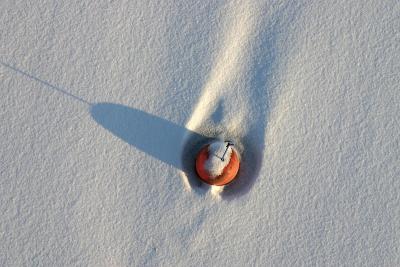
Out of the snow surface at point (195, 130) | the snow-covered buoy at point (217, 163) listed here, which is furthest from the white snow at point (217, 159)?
the snow surface at point (195, 130)

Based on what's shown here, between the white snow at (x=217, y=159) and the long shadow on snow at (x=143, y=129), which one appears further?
the long shadow on snow at (x=143, y=129)

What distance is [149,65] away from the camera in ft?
6.99

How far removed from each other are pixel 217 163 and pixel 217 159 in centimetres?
2

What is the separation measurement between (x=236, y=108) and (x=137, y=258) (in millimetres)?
772

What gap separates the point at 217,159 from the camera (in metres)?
2.02

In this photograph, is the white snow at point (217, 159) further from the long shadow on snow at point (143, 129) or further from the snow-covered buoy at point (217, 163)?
the long shadow on snow at point (143, 129)

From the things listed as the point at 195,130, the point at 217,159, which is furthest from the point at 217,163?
the point at 195,130

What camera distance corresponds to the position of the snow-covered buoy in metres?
2.02

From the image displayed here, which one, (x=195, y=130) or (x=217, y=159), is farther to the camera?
(x=195, y=130)

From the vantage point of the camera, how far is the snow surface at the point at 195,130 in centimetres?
211

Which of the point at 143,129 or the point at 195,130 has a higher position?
the point at 195,130

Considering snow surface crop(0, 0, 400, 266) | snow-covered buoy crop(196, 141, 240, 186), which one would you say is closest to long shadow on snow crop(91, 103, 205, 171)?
snow surface crop(0, 0, 400, 266)

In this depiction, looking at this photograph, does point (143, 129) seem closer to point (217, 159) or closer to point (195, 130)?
point (195, 130)

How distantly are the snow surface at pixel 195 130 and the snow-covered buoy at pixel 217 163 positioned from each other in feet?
0.26
